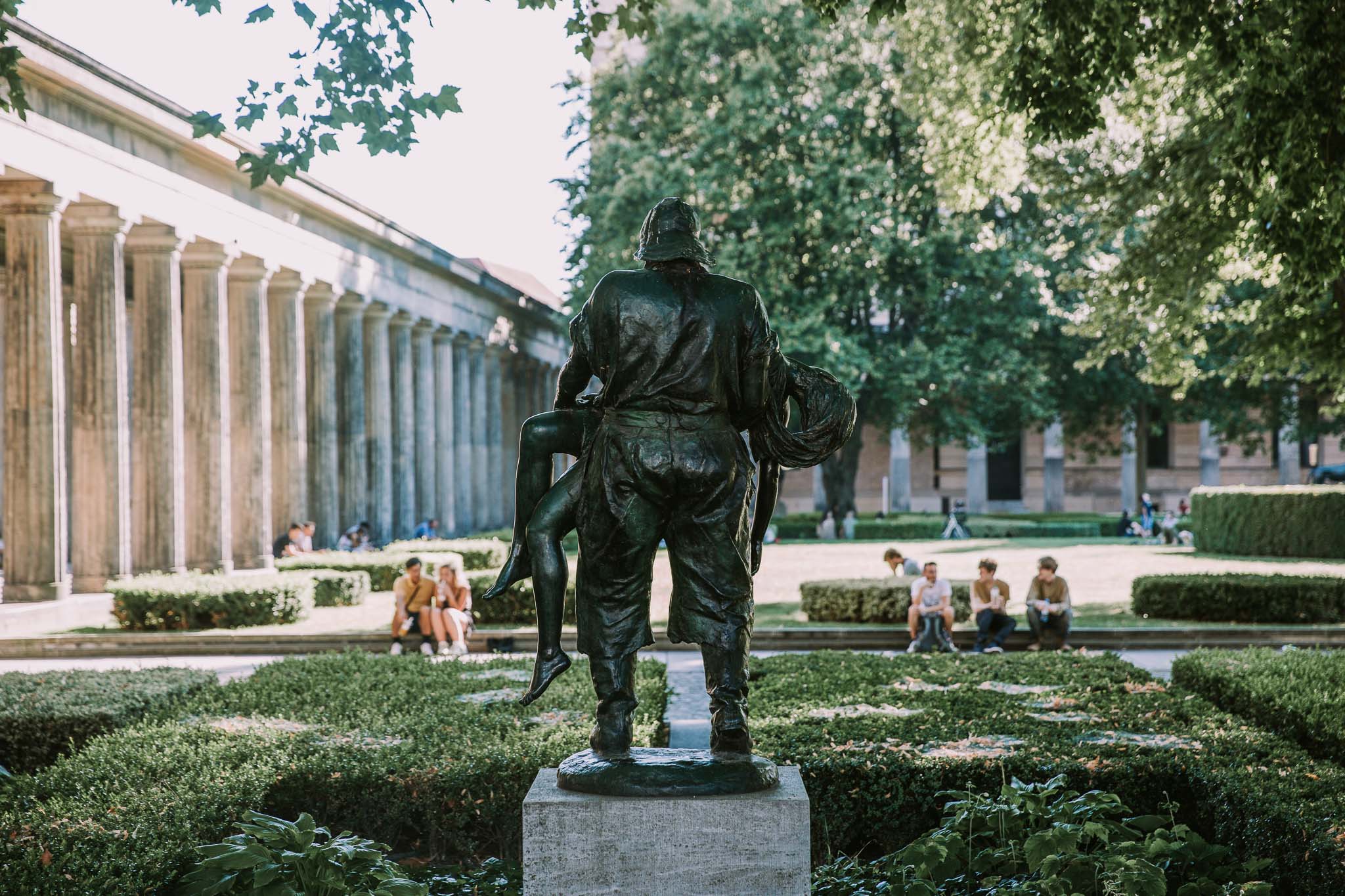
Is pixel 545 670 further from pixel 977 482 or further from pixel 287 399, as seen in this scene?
pixel 977 482

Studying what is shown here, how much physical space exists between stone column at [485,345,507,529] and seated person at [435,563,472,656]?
99.6ft

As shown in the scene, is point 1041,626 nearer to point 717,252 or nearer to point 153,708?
point 153,708

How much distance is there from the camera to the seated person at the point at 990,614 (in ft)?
50.2

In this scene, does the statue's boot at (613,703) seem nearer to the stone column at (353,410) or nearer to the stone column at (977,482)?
the stone column at (353,410)

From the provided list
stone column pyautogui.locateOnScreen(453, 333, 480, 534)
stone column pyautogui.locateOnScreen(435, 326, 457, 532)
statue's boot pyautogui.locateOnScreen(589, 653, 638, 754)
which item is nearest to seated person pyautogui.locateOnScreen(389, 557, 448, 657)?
statue's boot pyautogui.locateOnScreen(589, 653, 638, 754)

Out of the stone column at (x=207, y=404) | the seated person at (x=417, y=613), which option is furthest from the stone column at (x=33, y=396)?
the seated person at (x=417, y=613)

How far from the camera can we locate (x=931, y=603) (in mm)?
15242

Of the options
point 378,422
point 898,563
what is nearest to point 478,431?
point 378,422

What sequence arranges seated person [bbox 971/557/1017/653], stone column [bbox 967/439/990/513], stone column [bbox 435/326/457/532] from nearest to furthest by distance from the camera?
seated person [bbox 971/557/1017/653] < stone column [bbox 435/326/457/532] < stone column [bbox 967/439/990/513]

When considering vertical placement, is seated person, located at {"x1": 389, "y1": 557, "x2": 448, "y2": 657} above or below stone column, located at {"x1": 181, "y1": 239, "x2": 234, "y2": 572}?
below

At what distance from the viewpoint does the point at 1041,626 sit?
1536 cm

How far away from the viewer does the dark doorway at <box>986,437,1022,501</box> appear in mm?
62188

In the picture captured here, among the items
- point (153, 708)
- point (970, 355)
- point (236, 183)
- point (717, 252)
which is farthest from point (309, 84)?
point (970, 355)

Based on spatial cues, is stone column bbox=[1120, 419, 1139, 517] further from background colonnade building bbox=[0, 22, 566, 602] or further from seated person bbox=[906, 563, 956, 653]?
seated person bbox=[906, 563, 956, 653]
